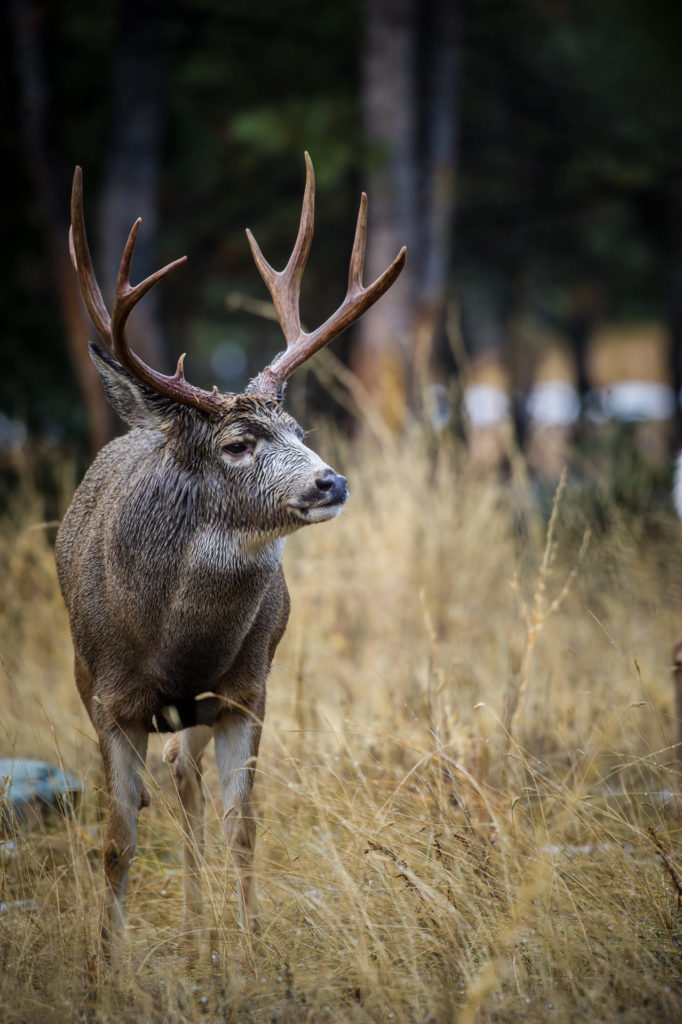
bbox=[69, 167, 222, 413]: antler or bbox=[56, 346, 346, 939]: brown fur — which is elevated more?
bbox=[69, 167, 222, 413]: antler

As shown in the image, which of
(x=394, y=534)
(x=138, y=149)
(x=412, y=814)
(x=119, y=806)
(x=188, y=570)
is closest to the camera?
(x=188, y=570)

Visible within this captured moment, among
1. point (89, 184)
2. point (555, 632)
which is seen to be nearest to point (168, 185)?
point (89, 184)

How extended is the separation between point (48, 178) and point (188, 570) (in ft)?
26.9

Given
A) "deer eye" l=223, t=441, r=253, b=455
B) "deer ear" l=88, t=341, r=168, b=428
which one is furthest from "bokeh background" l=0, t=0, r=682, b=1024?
"deer ear" l=88, t=341, r=168, b=428

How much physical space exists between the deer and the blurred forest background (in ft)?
10.2

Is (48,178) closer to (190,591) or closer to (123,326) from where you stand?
(123,326)

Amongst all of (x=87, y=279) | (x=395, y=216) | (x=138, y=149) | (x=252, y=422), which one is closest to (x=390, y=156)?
(x=395, y=216)

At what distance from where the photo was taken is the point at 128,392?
12.5 ft

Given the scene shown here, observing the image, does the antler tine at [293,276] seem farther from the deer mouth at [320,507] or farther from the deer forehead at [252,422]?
the deer mouth at [320,507]

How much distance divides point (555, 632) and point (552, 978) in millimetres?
3755

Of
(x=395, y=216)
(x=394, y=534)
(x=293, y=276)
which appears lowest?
(x=394, y=534)

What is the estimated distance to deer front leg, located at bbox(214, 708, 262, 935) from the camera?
151 inches

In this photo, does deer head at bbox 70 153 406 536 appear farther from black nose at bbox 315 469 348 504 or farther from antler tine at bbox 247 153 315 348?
antler tine at bbox 247 153 315 348

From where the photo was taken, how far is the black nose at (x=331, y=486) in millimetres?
3555
